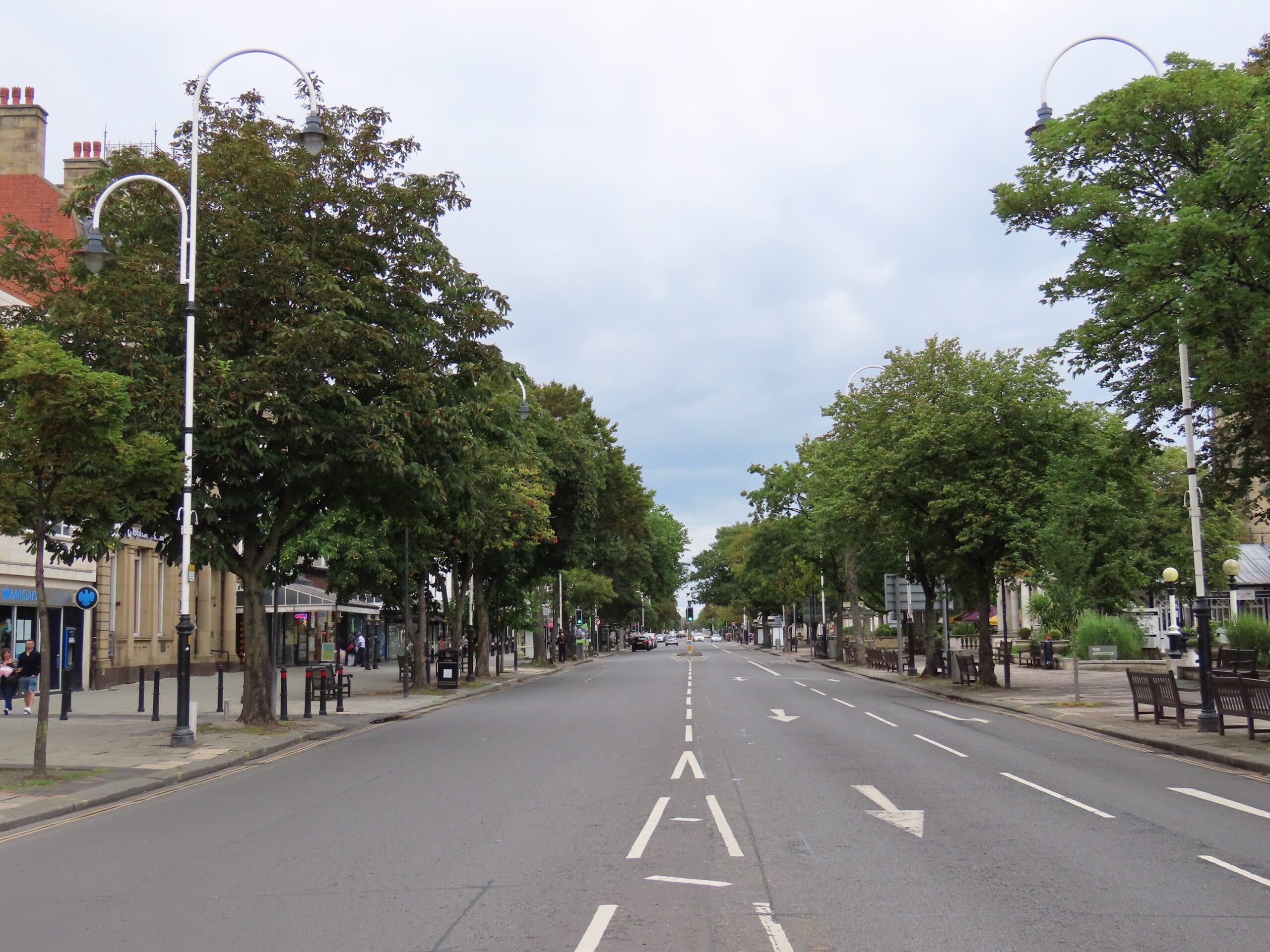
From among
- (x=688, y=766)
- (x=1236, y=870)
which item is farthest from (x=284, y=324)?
(x=1236, y=870)

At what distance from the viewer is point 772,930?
662 cm

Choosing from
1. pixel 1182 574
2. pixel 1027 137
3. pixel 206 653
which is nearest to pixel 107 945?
pixel 1027 137

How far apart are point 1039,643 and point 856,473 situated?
66.2 ft

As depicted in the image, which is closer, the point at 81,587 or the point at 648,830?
the point at 648,830

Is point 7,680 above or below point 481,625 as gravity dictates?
below

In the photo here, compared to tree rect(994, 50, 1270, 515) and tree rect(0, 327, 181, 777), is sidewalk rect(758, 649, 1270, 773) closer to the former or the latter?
tree rect(994, 50, 1270, 515)

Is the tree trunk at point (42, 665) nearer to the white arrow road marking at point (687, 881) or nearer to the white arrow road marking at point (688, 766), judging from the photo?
the white arrow road marking at point (688, 766)

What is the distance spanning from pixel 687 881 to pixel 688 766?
6.82 metres

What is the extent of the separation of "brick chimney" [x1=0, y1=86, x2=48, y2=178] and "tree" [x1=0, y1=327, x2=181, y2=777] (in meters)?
27.3

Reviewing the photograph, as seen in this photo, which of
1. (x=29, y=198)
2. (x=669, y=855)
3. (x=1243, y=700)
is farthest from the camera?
(x=29, y=198)

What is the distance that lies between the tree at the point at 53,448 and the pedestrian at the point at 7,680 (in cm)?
991

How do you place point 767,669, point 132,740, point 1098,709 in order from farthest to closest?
1. point 767,669
2. point 1098,709
3. point 132,740

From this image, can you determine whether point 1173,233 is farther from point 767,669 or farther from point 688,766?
point 767,669

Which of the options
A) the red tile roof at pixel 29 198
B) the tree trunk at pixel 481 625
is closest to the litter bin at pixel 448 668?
the tree trunk at pixel 481 625
